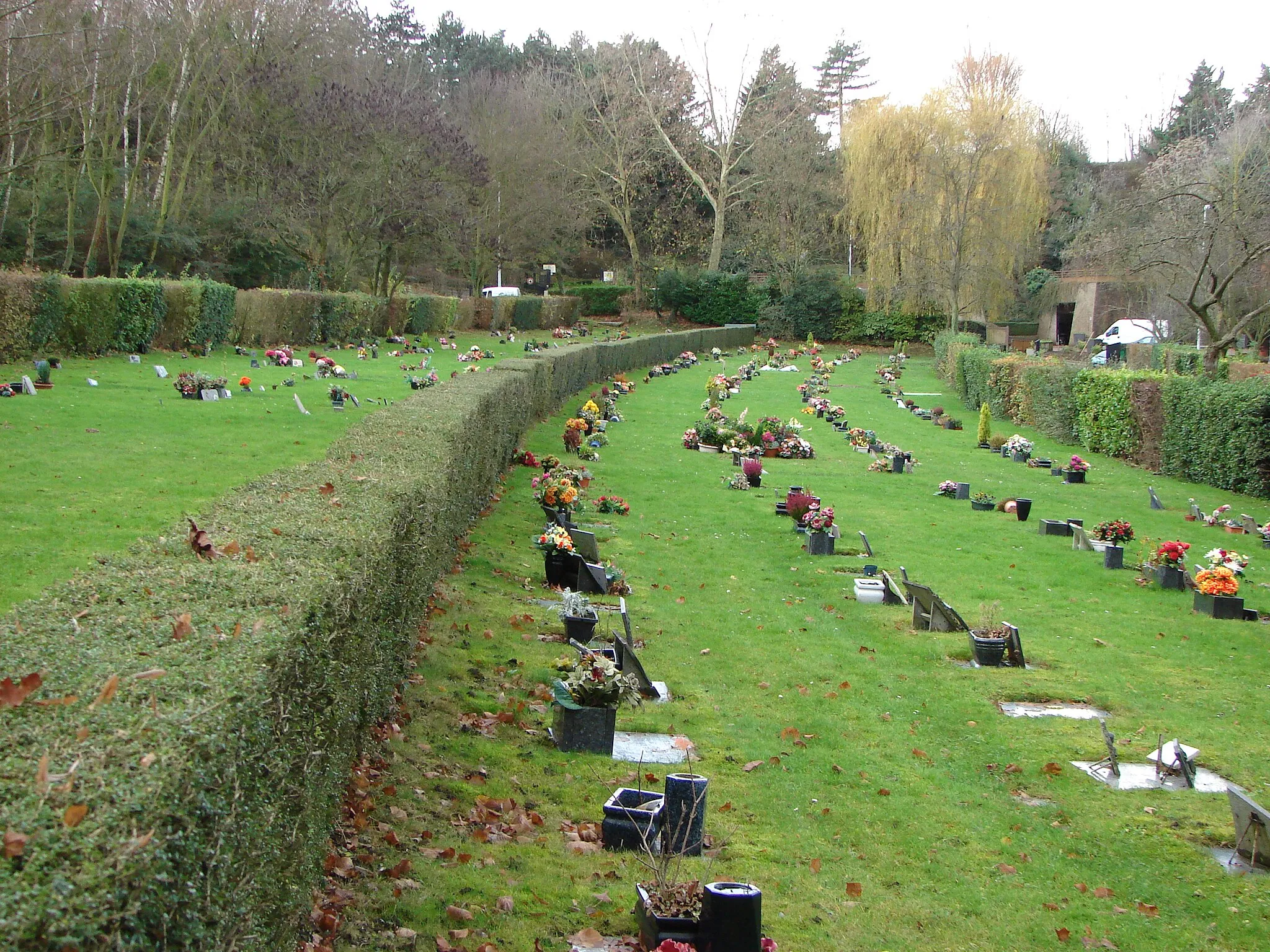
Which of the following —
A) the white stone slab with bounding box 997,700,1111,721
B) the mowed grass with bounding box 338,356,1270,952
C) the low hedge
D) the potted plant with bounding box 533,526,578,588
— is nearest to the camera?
the low hedge

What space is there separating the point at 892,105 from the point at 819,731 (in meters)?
52.3

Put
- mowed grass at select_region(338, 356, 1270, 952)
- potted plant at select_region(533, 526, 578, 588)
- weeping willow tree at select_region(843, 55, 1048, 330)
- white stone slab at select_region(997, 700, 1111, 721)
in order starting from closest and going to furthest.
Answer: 1. mowed grass at select_region(338, 356, 1270, 952)
2. white stone slab at select_region(997, 700, 1111, 721)
3. potted plant at select_region(533, 526, 578, 588)
4. weeping willow tree at select_region(843, 55, 1048, 330)

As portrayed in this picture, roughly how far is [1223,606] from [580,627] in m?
7.17

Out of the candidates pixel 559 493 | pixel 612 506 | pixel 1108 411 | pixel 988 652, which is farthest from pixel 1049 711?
pixel 1108 411

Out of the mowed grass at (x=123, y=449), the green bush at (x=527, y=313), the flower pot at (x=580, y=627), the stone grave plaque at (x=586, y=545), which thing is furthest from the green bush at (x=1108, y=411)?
the green bush at (x=527, y=313)

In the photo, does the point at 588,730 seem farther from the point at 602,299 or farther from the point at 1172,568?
the point at 602,299

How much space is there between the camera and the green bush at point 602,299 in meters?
65.2

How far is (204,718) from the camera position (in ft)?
9.47

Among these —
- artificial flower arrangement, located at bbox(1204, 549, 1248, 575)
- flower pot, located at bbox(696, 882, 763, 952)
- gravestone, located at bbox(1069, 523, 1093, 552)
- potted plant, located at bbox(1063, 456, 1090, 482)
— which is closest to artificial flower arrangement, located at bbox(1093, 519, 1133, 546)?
gravestone, located at bbox(1069, 523, 1093, 552)

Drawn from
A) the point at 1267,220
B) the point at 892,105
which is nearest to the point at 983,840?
the point at 1267,220

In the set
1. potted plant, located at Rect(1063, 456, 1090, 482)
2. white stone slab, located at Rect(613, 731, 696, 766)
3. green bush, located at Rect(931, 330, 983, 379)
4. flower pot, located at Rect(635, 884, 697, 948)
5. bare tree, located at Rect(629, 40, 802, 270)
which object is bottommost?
white stone slab, located at Rect(613, 731, 696, 766)

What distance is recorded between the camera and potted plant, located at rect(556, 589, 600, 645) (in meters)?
9.91

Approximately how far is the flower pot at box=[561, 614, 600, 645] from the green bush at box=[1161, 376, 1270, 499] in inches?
585

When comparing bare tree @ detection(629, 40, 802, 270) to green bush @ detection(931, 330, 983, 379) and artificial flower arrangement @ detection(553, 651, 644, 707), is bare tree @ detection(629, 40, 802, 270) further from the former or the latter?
artificial flower arrangement @ detection(553, 651, 644, 707)
